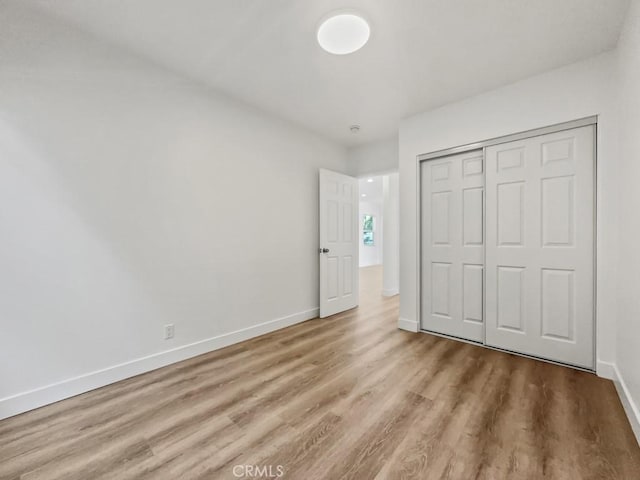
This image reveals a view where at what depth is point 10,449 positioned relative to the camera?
4.82ft

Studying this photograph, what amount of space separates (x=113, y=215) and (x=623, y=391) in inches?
149

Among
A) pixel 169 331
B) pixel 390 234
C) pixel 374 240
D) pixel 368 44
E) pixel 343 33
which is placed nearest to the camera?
pixel 343 33

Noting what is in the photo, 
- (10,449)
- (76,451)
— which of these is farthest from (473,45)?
(10,449)

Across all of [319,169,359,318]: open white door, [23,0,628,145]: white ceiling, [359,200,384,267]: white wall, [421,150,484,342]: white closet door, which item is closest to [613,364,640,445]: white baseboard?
[421,150,484,342]: white closet door

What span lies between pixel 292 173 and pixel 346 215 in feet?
3.70

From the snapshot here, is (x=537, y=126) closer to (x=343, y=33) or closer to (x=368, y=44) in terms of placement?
(x=368, y=44)

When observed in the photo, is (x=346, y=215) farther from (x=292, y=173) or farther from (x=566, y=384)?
(x=566, y=384)

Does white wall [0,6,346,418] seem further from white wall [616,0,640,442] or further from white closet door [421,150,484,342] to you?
white wall [616,0,640,442]

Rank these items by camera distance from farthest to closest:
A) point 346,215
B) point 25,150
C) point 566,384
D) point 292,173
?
1. point 346,215
2. point 292,173
3. point 566,384
4. point 25,150

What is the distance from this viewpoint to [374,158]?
14.0ft

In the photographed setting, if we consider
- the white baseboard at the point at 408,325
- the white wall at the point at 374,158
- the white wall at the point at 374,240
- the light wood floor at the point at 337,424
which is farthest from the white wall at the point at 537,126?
the white wall at the point at 374,240

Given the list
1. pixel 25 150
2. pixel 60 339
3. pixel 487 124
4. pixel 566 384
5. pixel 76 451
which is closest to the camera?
pixel 76 451

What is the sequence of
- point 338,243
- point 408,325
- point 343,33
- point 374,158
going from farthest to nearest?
point 374,158 < point 338,243 < point 408,325 < point 343,33

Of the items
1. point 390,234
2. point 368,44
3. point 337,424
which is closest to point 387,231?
point 390,234
